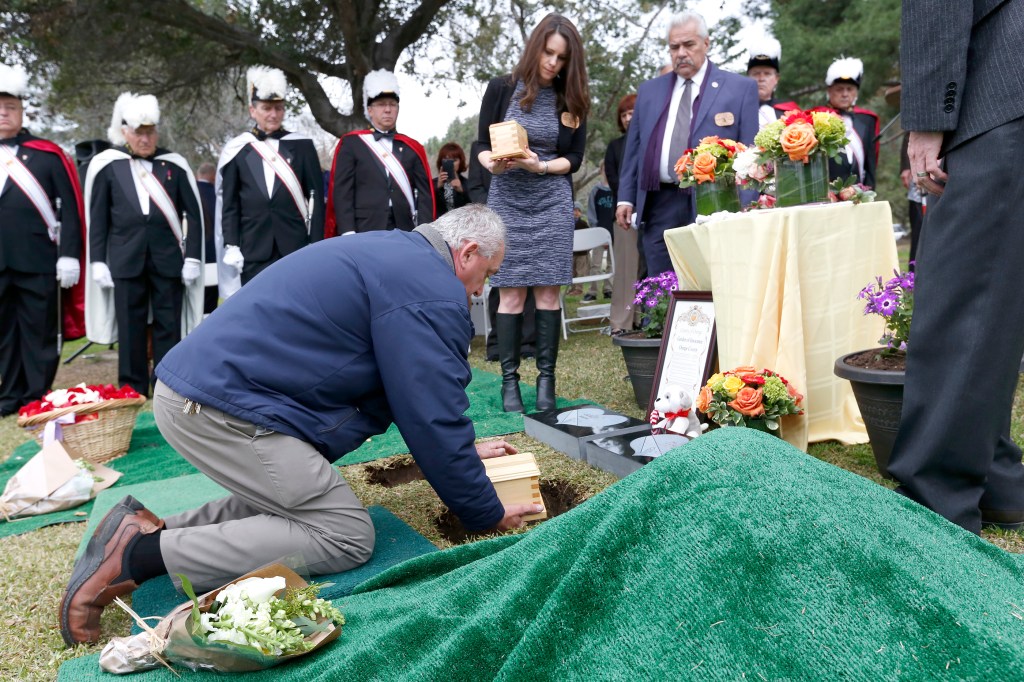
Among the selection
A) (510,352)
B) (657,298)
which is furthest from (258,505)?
(657,298)

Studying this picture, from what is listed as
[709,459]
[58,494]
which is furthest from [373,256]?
[58,494]

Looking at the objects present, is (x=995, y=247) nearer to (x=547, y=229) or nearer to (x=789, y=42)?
(x=547, y=229)

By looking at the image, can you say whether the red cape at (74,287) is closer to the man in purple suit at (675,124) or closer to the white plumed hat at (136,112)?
the white plumed hat at (136,112)

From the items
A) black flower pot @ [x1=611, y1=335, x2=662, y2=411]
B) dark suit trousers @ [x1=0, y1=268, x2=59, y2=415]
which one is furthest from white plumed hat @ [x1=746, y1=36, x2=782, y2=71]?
Result: dark suit trousers @ [x1=0, y1=268, x2=59, y2=415]

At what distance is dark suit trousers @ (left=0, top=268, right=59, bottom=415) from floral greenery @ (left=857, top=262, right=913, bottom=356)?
4.88 metres

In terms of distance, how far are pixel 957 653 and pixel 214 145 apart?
86.4 ft

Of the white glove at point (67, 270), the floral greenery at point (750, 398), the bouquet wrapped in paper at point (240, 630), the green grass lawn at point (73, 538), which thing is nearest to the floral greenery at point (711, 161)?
the floral greenery at point (750, 398)

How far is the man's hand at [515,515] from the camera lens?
2404mm

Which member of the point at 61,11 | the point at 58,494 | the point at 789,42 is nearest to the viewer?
the point at 58,494

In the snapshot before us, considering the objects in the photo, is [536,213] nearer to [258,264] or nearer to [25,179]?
[258,264]

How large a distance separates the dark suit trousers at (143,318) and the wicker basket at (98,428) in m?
1.50

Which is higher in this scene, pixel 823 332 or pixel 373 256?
pixel 373 256

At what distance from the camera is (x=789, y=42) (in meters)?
12.6

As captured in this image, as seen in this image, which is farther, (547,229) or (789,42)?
(789,42)
